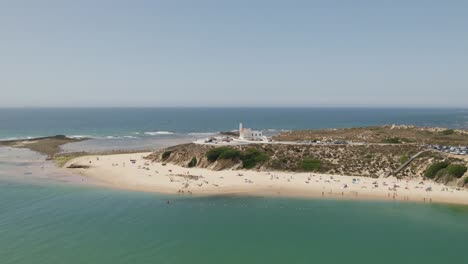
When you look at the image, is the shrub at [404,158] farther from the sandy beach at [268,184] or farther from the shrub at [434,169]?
the sandy beach at [268,184]

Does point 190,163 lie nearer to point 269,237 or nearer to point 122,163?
point 122,163

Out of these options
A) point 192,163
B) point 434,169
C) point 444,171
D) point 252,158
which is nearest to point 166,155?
point 192,163

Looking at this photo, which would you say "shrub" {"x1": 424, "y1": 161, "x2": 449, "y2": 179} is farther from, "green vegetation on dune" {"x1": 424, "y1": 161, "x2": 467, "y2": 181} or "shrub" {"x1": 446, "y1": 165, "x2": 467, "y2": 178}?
"shrub" {"x1": 446, "y1": 165, "x2": 467, "y2": 178}

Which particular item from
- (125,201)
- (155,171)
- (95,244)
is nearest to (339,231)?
(95,244)

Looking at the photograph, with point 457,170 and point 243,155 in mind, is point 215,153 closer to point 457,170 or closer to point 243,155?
point 243,155

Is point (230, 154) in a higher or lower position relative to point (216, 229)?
higher

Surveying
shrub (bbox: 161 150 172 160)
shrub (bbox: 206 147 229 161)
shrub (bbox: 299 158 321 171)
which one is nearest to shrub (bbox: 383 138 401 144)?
shrub (bbox: 299 158 321 171)

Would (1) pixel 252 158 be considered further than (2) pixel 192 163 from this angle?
No

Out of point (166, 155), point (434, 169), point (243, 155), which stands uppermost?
point (243, 155)
